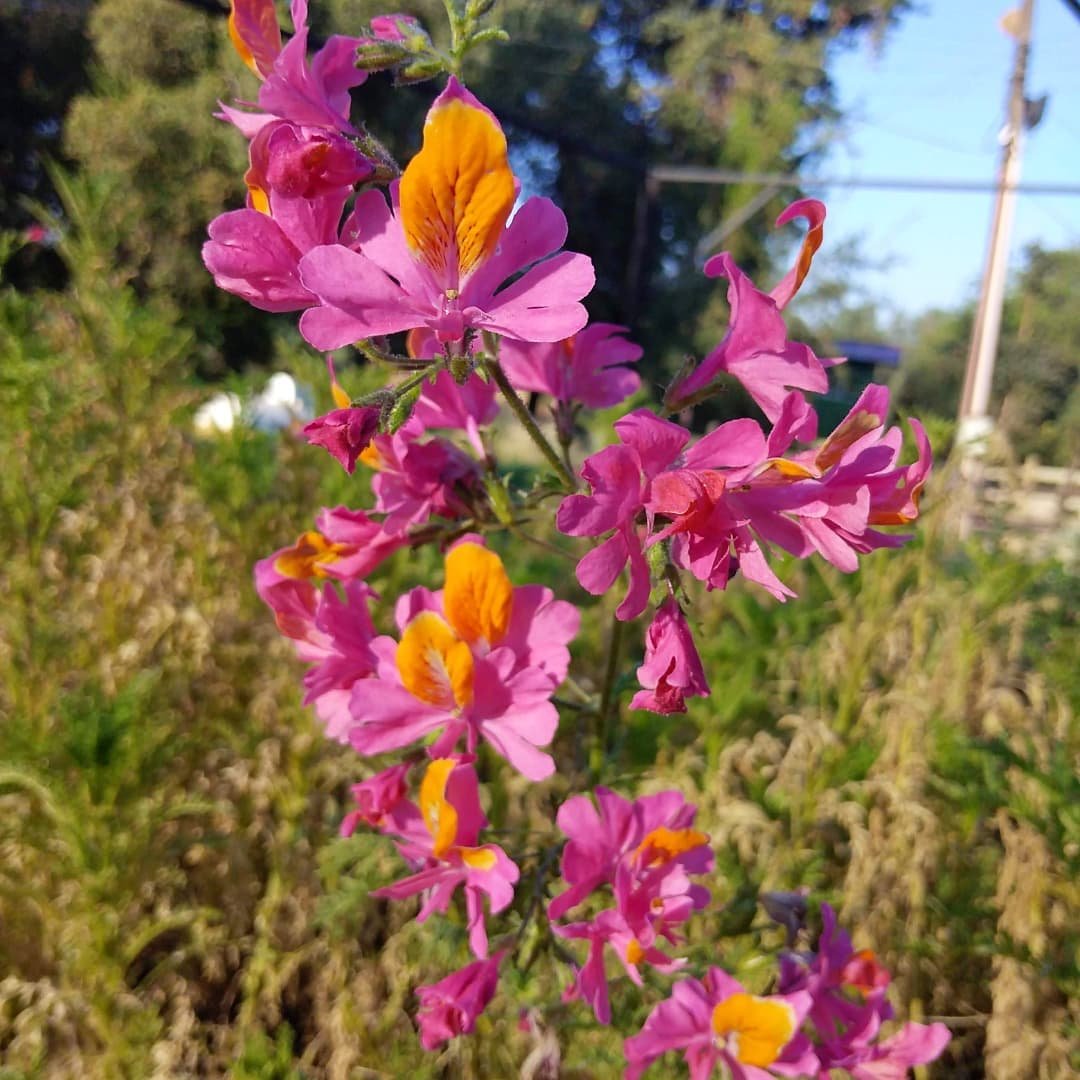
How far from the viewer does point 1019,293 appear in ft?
107

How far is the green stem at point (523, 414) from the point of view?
2.97 feet

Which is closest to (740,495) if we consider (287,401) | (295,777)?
(295,777)

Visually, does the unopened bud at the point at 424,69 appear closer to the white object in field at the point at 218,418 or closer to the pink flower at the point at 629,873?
the pink flower at the point at 629,873

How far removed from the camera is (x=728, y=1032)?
104 cm

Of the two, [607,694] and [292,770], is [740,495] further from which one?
[292,770]

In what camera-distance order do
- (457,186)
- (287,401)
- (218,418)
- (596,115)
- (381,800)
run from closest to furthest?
1. (457,186)
2. (381,800)
3. (287,401)
4. (218,418)
5. (596,115)

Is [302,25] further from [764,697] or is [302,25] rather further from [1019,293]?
[1019,293]

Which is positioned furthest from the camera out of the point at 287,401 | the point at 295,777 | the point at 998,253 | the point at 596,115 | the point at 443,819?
the point at 596,115

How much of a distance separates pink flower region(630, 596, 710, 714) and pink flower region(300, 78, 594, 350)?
1.00 feet

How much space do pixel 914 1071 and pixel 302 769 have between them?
158 centimetres

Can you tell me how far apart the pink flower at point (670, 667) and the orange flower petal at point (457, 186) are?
0.38m

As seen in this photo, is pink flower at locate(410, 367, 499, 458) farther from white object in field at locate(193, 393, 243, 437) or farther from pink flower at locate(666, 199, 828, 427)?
white object in field at locate(193, 393, 243, 437)

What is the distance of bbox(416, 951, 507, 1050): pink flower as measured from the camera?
1048 mm

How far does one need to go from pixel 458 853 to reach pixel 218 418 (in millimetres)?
2759
